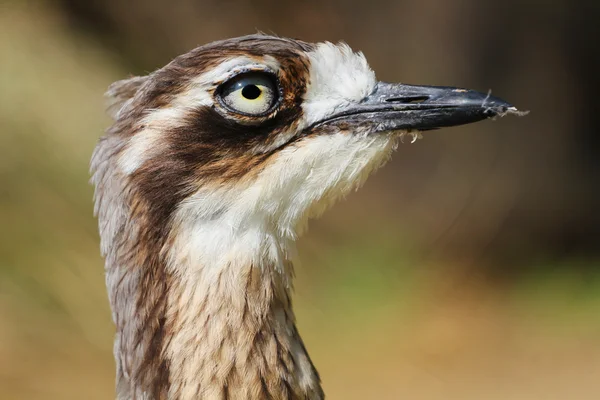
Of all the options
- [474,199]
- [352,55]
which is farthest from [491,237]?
[352,55]

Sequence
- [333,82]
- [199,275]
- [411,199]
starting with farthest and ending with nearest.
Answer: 1. [411,199]
2. [333,82]
3. [199,275]

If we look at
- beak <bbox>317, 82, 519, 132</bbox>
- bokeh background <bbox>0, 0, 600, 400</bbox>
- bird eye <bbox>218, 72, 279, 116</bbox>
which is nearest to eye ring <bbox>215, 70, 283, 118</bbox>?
bird eye <bbox>218, 72, 279, 116</bbox>

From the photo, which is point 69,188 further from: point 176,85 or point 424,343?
point 176,85

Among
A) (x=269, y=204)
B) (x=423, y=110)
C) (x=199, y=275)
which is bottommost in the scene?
(x=199, y=275)

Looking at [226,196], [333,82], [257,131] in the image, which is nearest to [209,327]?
[226,196]

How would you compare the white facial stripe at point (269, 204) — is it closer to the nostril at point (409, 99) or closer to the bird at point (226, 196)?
the bird at point (226, 196)

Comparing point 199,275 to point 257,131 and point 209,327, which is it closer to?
point 209,327
